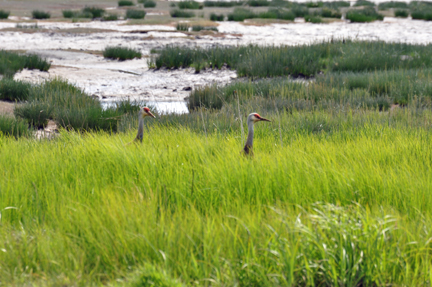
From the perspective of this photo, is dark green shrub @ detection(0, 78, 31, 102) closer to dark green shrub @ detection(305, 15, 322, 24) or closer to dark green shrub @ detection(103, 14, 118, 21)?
dark green shrub @ detection(103, 14, 118, 21)

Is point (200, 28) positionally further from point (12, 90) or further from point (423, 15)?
point (423, 15)

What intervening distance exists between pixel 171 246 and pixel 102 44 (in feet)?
61.9

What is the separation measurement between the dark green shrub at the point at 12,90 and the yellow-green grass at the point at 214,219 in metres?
5.95

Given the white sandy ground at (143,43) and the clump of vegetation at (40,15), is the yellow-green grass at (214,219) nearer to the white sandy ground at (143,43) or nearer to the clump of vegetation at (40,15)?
the white sandy ground at (143,43)

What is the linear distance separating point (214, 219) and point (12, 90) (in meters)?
8.65

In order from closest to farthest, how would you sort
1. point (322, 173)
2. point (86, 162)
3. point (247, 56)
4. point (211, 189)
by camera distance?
point (211, 189)
point (322, 173)
point (86, 162)
point (247, 56)

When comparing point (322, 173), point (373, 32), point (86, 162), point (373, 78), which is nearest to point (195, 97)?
point (373, 78)

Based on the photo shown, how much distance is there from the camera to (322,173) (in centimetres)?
361

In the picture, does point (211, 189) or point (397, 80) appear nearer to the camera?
point (211, 189)

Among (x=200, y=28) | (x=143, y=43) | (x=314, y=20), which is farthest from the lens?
(x=314, y=20)

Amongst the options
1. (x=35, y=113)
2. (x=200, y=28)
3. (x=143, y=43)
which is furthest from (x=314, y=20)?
(x=35, y=113)

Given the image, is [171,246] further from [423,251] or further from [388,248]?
[423,251]

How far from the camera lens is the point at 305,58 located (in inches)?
538

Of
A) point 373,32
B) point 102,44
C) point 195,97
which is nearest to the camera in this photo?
point 195,97
